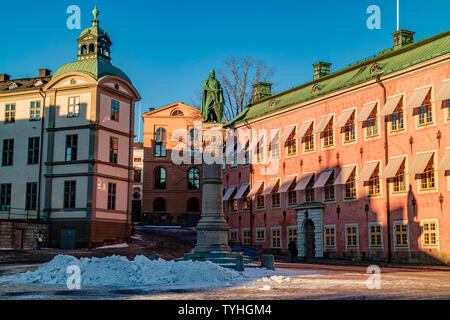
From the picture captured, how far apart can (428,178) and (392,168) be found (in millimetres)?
2499

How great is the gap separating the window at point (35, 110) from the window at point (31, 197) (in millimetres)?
5465

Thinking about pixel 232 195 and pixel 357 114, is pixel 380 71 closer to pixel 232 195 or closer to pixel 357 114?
pixel 357 114

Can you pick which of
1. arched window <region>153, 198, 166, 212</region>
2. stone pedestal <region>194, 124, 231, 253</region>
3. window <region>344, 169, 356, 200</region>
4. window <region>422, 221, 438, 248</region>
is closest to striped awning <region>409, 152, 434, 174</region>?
window <region>422, 221, 438, 248</region>

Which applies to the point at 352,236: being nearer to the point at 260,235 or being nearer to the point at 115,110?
the point at 260,235

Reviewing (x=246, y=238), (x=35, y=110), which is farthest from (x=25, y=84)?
(x=246, y=238)

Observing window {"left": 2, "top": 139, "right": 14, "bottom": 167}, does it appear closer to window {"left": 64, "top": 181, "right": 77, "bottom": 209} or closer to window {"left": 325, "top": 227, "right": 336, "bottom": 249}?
window {"left": 64, "top": 181, "right": 77, "bottom": 209}

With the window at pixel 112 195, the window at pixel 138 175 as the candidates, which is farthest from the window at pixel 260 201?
the window at pixel 138 175

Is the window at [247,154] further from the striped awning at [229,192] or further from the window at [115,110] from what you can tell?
the window at [115,110]

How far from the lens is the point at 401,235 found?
33969 mm

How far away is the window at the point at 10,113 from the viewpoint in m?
49.5

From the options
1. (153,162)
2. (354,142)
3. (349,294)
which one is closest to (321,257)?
(354,142)

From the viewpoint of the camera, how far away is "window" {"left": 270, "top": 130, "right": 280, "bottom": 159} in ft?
152

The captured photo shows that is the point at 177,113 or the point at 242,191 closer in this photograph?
the point at 242,191

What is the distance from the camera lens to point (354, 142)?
1519 inches
